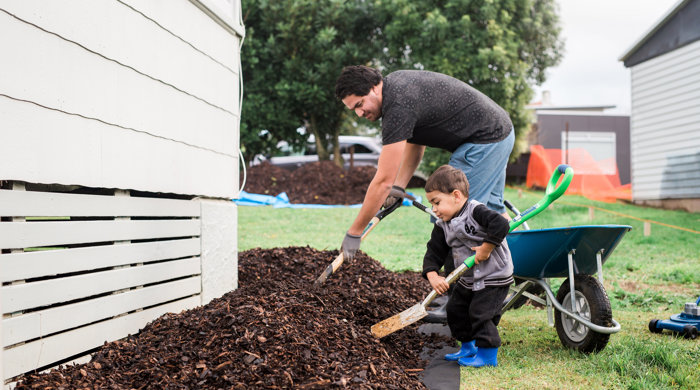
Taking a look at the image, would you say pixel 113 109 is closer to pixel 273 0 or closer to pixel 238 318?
pixel 238 318

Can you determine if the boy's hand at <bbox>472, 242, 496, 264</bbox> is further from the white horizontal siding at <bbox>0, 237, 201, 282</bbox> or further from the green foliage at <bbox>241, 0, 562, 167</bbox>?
the green foliage at <bbox>241, 0, 562, 167</bbox>

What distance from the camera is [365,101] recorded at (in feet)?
10.6

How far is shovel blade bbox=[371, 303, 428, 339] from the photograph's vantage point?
301cm

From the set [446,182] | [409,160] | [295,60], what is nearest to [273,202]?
[295,60]

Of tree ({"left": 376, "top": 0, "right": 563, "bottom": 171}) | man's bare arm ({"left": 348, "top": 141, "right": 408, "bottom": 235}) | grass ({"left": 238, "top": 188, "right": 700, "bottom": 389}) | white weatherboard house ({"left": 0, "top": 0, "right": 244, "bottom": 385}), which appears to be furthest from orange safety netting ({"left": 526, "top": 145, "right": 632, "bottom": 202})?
white weatherboard house ({"left": 0, "top": 0, "right": 244, "bottom": 385})

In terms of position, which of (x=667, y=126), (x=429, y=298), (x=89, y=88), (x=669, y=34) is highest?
(x=669, y=34)

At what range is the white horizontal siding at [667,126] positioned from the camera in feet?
36.5

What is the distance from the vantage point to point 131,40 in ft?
9.34

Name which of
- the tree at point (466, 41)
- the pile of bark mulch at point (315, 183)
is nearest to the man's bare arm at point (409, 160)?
the pile of bark mulch at point (315, 183)

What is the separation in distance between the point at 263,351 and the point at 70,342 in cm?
81

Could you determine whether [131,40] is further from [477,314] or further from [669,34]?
[669,34]

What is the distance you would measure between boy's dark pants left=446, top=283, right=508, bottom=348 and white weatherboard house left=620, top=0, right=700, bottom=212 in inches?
390

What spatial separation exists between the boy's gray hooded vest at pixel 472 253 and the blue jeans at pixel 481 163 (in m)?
0.44

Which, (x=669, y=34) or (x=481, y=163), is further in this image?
(x=669, y=34)
